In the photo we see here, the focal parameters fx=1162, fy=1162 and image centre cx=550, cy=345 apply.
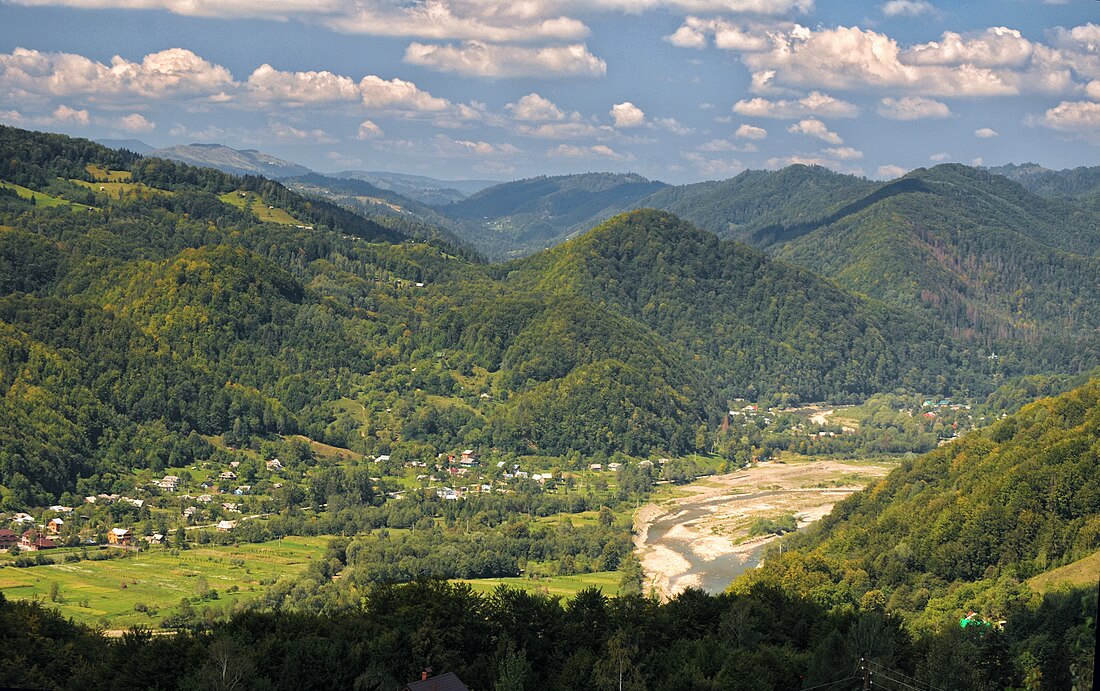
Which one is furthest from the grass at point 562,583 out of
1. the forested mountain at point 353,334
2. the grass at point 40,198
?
the grass at point 40,198

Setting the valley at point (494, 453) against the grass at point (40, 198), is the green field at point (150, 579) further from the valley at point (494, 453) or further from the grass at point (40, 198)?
the grass at point (40, 198)

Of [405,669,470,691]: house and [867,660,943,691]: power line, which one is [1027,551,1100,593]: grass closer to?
[867,660,943,691]: power line

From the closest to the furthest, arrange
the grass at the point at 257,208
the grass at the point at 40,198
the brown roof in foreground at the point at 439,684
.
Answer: the brown roof in foreground at the point at 439,684 < the grass at the point at 40,198 < the grass at the point at 257,208

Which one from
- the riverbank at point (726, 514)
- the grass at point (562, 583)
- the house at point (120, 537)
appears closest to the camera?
the grass at point (562, 583)

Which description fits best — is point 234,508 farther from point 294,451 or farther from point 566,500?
point 566,500

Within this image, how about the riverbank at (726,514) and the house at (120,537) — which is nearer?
the riverbank at (726,514)

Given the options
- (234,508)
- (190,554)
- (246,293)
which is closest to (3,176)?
(246,293)
